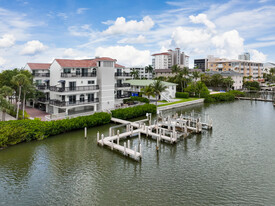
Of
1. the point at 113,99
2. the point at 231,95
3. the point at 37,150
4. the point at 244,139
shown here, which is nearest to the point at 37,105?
the point at 113,99

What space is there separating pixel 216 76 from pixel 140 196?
89.1 m

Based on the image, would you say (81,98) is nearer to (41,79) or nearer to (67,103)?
(67,103)

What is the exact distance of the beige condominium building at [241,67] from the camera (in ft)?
407

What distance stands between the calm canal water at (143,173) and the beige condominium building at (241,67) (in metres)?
104

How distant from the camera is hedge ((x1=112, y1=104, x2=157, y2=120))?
4206 cm

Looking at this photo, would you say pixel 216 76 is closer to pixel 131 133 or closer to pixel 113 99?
pixel 113 99

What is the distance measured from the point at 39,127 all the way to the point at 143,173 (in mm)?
17624

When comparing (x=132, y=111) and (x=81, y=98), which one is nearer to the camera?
(x=81, y=98)

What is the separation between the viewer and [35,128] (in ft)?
98.2

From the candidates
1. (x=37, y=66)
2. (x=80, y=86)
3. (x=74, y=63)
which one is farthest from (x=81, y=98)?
(x=37, y=66)

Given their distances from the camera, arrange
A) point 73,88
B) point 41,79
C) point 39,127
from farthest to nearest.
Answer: point 41,79 < point 73,88 < point 39,127

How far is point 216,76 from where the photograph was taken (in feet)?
317

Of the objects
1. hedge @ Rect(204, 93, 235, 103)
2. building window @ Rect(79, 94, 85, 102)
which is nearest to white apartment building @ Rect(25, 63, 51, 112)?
building window @ Rect(79, 94, 85, 102)

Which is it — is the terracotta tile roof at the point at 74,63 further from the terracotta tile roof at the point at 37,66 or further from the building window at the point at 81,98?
the terracotta tile roof at the point at 37,66
